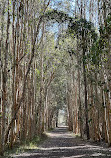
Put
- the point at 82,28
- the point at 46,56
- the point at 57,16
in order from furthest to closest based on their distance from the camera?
the point at 46,56 < the point at 82,28 < the point at 57,16

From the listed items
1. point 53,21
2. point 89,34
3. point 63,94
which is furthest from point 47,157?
point 63,94

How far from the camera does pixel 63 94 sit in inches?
1642

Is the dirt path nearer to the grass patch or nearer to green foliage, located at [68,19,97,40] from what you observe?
the grass patch

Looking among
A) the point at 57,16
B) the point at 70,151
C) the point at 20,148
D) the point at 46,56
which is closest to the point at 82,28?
the point at 57,16

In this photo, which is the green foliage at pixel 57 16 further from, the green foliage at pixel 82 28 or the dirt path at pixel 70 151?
the dirt path at pixel 70 151

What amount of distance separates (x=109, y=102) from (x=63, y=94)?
1225 inches

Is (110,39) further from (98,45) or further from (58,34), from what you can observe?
(58,34)

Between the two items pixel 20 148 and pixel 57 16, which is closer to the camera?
pixel 20 148

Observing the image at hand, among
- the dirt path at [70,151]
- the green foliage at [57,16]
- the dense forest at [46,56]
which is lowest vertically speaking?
the dirt path at [70,151]

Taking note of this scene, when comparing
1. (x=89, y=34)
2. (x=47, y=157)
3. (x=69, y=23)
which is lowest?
(x=47, y=157)

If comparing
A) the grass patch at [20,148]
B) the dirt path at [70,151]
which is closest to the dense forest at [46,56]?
the grass patch at [20,148]

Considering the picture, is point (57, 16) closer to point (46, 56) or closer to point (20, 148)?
point (46, 56)

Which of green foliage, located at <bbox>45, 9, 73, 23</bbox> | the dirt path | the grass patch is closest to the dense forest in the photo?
green foliage, located at <bbox>45, 9, 73, 23</bbox>

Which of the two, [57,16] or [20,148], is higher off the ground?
Answer: [57,16]
